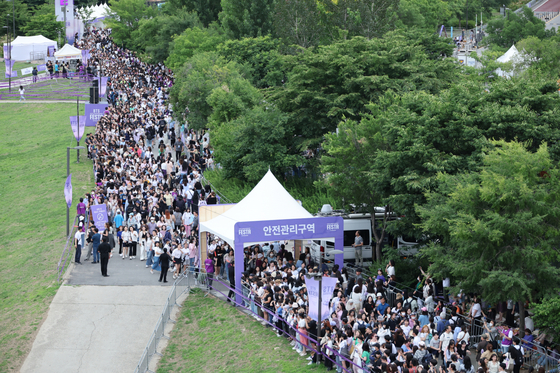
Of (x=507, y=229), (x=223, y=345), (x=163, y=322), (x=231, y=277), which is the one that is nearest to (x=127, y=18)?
(x=231, y=277)

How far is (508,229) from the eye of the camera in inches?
706

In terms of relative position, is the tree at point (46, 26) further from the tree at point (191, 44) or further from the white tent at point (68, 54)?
the tree at point (191, 44)

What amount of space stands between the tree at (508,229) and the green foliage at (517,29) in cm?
5482

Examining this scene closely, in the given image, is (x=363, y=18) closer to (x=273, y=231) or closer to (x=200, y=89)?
(x=200, y=89)

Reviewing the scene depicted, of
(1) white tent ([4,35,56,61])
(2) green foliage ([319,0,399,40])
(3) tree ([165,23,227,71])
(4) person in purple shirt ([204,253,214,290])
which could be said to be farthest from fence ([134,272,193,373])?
(1) white tent ([4,35,56,61])

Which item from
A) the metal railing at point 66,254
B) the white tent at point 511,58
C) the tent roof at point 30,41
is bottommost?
the metal railing at point 66,254

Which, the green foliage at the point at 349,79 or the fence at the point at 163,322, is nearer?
the fence at the point at 163,322

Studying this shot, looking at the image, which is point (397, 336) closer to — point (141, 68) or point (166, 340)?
point (166, 340)

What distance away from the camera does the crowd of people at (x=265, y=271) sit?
1648 cm

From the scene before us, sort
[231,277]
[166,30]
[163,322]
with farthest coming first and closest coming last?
[166,30]
[231,277]
[163,322]

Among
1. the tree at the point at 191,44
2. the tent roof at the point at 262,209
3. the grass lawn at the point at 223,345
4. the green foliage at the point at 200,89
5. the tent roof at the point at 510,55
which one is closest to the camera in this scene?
the grass lawn at the point at 223,345

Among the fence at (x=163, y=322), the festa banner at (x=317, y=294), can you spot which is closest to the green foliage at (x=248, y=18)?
the fence at (x=163, y=322)

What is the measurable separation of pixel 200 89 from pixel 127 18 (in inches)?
2117

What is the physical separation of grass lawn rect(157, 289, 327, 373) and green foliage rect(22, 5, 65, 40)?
8031cm
